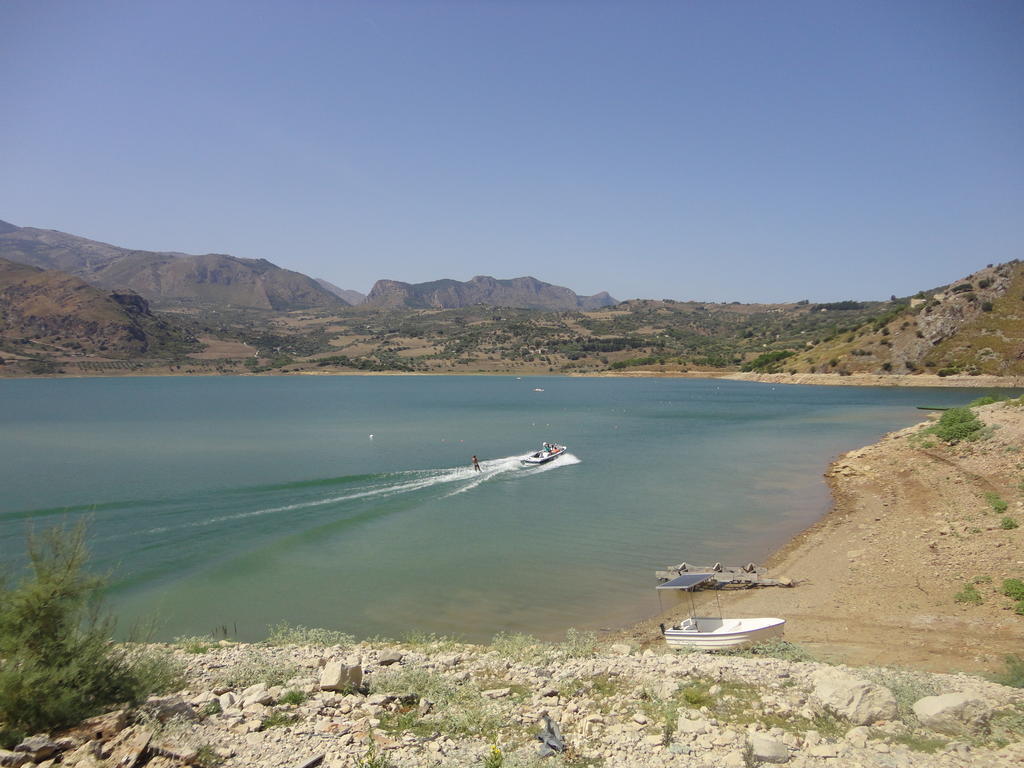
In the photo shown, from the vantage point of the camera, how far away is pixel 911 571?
1805 centimetres

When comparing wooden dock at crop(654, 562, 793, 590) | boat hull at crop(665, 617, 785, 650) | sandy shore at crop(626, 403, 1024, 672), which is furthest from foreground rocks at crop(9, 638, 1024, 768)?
wooden dock at crop(654, 562, 793, 590)

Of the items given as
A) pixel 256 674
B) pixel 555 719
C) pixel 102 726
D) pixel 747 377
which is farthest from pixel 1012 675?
pixel 747 377

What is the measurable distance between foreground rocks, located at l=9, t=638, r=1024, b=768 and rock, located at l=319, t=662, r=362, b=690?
21 mm

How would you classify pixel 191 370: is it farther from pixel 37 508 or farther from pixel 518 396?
pixel 37 508

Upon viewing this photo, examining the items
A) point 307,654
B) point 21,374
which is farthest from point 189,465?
point 21,374

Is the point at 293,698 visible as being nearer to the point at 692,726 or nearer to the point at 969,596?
the point at 692,726

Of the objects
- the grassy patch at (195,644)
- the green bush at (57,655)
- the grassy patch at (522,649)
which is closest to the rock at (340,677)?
the green bush at (57,655)

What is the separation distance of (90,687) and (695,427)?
60601 mm

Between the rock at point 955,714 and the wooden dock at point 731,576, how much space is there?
33.6 ft

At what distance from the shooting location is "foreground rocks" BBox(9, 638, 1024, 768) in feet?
22.9

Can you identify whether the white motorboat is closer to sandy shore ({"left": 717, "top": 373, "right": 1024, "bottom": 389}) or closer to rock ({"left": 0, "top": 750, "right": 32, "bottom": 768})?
rock ({"left": 0, "top": 750, "right": 32, "bottom": 768})

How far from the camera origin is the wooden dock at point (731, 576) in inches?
723

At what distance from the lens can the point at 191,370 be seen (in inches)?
7456

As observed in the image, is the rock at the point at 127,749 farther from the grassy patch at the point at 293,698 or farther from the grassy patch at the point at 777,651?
the grassy patch at the point at 777,651
